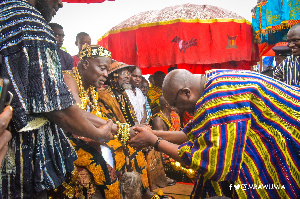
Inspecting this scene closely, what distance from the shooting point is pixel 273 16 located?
602cm

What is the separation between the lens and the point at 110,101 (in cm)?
399

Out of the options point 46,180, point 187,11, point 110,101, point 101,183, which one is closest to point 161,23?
point 187,11

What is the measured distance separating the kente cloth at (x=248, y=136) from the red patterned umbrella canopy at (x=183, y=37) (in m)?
4.47

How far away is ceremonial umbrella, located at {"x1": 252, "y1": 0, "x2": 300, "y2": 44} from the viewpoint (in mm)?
5707

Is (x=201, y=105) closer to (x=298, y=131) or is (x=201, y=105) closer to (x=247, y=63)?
(x=298, y=131)

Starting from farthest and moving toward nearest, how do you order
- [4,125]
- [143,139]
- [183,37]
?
1. [183,37]
2. [143,139]
3. [4,125]

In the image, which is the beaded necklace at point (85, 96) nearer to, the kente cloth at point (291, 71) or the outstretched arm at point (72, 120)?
the outstretched arm at point (72, 120)

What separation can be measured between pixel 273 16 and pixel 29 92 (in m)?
6.05

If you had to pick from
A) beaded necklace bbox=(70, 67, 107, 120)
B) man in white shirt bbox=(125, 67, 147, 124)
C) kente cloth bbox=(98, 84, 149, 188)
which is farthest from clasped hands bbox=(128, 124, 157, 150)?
man in white shirt bbox=(125, 67, 147, 124)

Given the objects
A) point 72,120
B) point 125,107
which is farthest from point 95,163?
point 72,120

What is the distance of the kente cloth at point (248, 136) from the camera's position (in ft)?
5.34

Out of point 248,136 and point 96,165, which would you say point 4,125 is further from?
point 96,165

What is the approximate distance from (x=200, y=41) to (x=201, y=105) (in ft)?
15.9

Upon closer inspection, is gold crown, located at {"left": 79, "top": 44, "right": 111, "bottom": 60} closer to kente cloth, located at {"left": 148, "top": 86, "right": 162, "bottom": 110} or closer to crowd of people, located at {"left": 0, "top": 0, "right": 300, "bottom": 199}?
crowd of people, located at {"left": 0, "top": 0, "right": 300, "bottom": 199}
